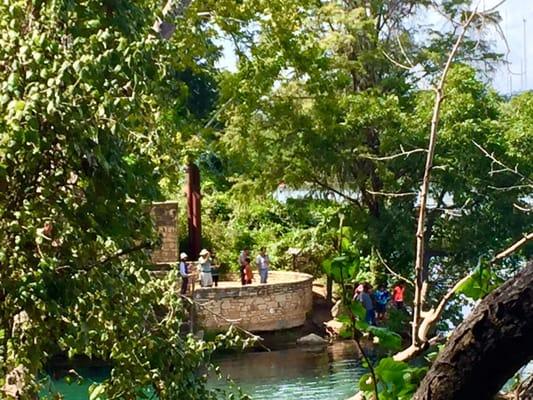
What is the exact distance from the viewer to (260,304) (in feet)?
56.8

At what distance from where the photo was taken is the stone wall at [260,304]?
16.8 metres

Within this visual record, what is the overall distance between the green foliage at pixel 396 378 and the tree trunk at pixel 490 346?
0.35m

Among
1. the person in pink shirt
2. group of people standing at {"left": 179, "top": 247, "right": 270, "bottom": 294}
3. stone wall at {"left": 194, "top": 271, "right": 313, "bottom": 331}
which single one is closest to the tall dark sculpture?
group of people standing at {"left": 179, "top": 247, "right": 270, "bottom": 294}

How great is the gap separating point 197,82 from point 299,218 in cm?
564

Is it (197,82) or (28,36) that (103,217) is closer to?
(28,36)

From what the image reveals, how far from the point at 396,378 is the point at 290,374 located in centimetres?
1274

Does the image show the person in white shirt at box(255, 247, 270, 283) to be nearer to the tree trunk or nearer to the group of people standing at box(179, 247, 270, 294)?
the group of people standing at box(179, 247, 270, 294)

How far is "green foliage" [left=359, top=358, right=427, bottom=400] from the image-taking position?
182 centimetres

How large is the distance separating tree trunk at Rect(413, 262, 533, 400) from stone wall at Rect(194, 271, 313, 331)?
14999 millimetres

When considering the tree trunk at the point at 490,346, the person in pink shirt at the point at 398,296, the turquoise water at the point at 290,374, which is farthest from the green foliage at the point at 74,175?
the person in pink shirt at the point at 398,296

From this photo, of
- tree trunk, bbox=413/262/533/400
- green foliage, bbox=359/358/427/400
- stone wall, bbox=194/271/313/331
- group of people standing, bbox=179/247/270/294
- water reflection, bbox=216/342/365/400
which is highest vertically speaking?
Result: tree trunk, bbox=413/262/533/400

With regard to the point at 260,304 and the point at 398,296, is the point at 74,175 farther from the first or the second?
the point at 260,304

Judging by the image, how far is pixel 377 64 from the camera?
57.0ft

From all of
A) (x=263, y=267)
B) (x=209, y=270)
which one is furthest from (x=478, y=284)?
(x=263, y=267)
